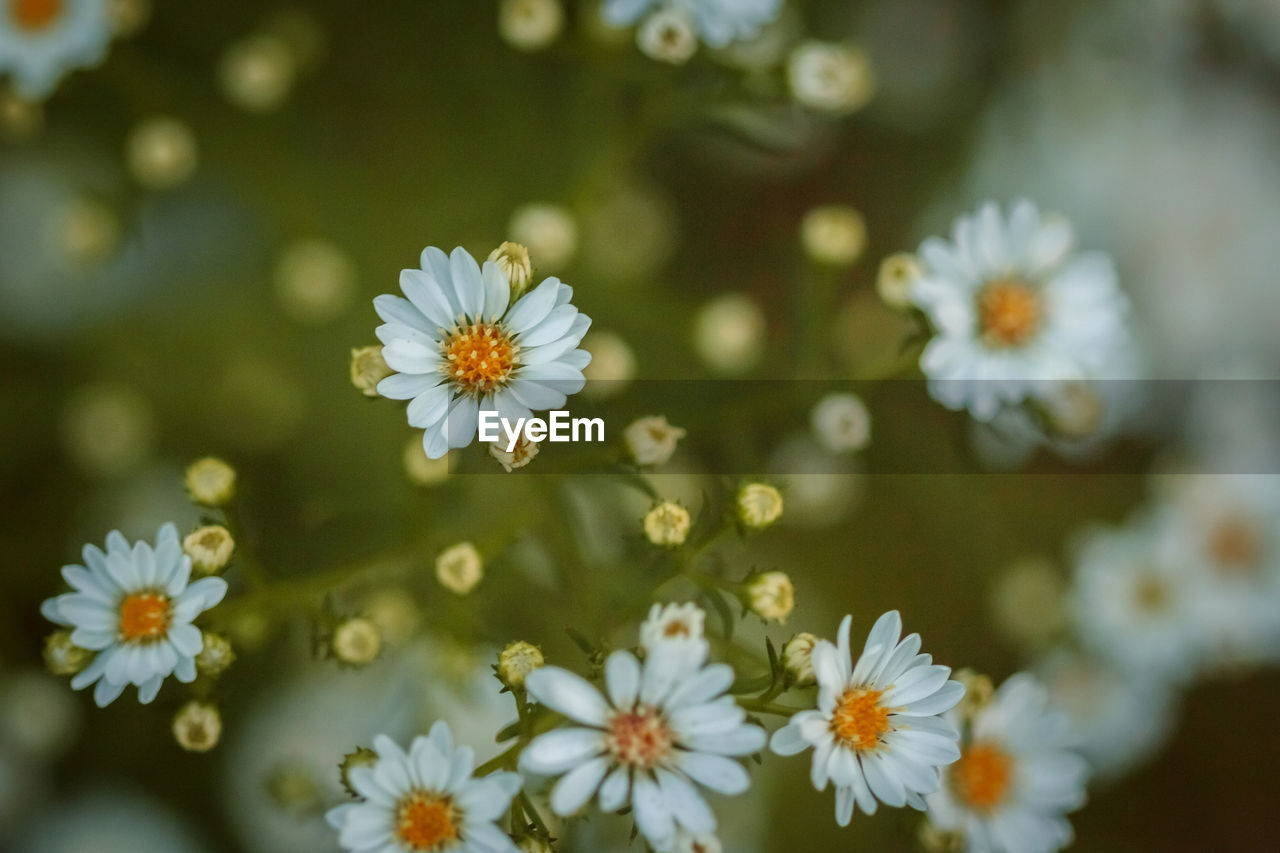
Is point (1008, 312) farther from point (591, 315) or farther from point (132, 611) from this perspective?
point (132, 611)

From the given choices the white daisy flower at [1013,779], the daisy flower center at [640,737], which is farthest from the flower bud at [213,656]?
the white daisy flower at [1013,779]

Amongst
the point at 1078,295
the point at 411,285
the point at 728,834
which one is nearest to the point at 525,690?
the point at 411,285

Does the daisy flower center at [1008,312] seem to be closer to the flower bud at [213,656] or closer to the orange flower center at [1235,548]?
the orange flower center at [1235,548]

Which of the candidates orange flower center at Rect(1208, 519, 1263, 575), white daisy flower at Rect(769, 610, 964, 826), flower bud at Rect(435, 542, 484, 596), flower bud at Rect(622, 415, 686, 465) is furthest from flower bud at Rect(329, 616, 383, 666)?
orange flower center at Rect(1208, 519, 1263, 575)

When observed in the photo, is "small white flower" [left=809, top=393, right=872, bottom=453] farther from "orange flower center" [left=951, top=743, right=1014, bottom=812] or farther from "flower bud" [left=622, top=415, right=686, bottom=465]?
"orange flower center" [left=951, top=743, right=1014, bottom=812]

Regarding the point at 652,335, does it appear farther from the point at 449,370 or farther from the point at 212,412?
the point at 212,412

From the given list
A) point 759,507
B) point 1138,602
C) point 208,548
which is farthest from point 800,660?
point 1138,602
